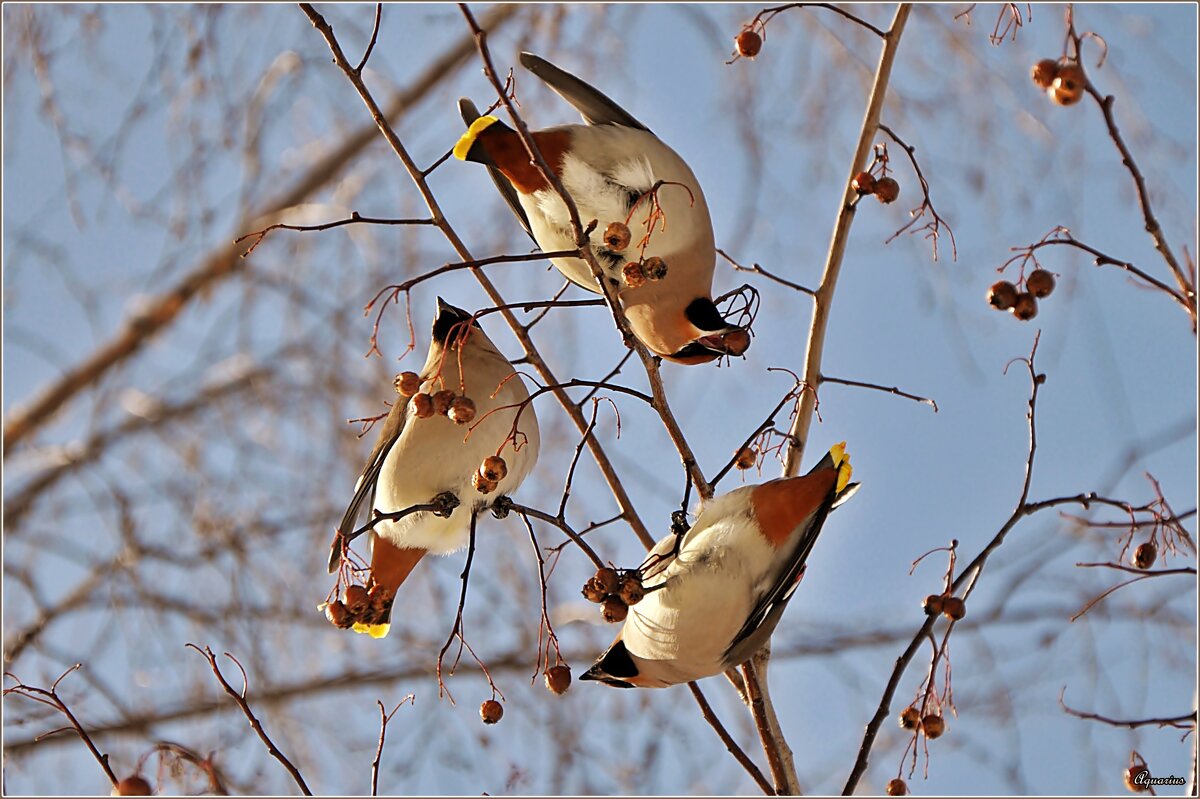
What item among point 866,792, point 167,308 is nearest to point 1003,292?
point 866,792

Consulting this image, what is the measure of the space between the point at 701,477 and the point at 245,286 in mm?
2493

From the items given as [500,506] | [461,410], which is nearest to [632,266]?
[461,410]

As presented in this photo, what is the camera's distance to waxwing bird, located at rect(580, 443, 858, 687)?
1722mm

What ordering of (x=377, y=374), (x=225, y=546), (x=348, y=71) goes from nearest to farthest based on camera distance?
(x=348, y=71) → (x=225, y=546) → (x=377, y=374)

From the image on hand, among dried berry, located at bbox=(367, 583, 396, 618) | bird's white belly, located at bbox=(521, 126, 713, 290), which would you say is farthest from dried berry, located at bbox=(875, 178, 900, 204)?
dried berry, located at bbox=(367, 583, 396, 618)

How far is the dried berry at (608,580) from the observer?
1589 millimetres

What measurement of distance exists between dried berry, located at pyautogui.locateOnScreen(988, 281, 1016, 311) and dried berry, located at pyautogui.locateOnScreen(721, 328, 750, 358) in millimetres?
362

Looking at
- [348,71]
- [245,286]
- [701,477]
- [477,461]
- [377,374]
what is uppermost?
[245,286]

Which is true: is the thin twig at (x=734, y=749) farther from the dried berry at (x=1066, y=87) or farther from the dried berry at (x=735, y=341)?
the dried berry at (x=1066, y=87)

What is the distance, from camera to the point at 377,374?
3.73 m

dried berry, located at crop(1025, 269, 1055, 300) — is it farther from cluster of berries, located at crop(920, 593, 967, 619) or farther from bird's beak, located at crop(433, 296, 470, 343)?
bird's beak, located at crop(433, 296, 470, 343)

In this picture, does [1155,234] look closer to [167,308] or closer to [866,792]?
[866,792]

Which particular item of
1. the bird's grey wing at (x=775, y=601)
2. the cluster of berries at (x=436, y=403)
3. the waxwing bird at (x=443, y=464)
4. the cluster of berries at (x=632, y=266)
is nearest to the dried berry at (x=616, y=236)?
the cluster of berries at (x=632, y=266)

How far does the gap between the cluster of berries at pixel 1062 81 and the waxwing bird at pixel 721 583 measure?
63 cm
